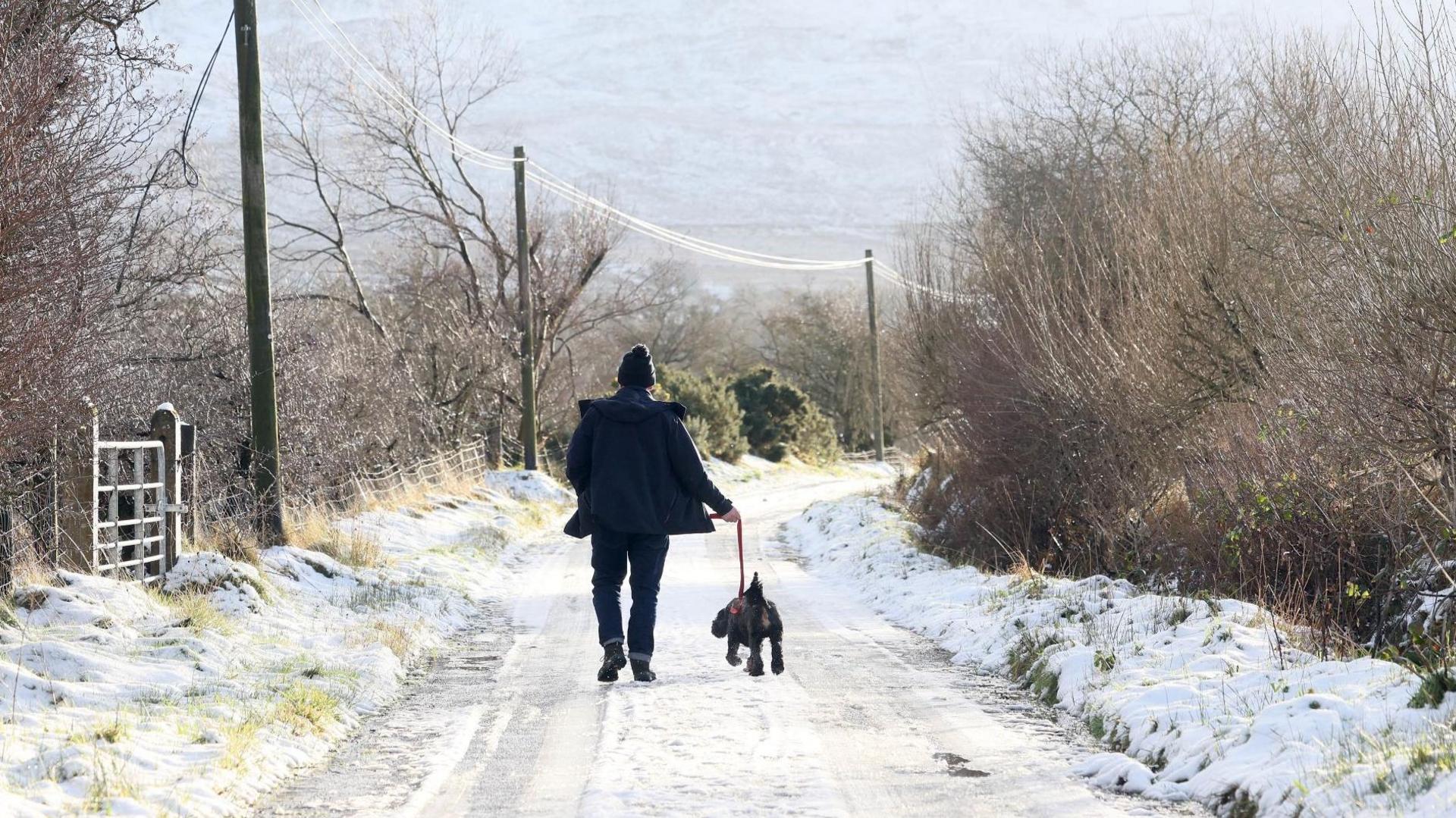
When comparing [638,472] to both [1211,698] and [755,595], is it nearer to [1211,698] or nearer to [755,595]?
[755,595]

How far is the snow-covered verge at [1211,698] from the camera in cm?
528

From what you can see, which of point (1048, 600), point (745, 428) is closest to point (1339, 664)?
point (1048, 600)

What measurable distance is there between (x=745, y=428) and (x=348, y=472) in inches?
1323

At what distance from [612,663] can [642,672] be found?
204mm

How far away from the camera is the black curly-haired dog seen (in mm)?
8883

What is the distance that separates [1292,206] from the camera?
12.7 meters

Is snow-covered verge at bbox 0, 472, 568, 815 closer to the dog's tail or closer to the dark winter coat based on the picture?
the dark winter coat

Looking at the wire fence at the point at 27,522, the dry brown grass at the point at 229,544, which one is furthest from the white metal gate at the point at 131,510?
the dry brown grass at the point at 229,544

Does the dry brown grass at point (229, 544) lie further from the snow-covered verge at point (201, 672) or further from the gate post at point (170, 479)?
the gate post at point (170, 479)

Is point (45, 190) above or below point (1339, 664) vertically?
above

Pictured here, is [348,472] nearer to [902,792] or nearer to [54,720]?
[54,720]

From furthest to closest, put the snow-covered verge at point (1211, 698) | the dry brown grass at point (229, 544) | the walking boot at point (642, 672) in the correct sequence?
1. the dry brown grass at point (229, 544)
2. the walking boot at point (642, 672)
3. the snow-covered verge at point (1211, 698)

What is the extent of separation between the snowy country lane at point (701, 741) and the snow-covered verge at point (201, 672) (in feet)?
1.20

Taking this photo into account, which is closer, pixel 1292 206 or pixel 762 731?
pixel 762 731
